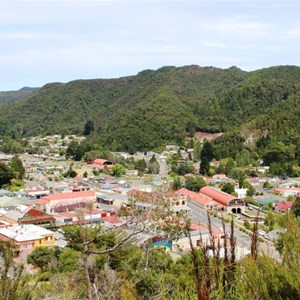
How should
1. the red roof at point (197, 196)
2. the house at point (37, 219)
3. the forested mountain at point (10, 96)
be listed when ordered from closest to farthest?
1. the house at point (37, 219)
2. the red roof at point (197, 196)
3. the forested mountain at point (10, 96)

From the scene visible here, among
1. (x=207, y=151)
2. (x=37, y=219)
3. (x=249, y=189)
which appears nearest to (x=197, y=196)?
(x=249, y=189)

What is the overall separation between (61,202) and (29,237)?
7077mm

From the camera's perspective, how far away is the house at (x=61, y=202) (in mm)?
22750

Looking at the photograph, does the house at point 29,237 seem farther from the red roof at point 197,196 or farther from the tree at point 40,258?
the red roof at point 197,196

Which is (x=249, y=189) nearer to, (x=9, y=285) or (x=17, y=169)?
(x=17, y=169)

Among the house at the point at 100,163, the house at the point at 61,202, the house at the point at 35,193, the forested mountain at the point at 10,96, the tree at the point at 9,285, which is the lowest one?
the house at the point at 100,163

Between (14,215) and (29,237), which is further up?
(29,237)

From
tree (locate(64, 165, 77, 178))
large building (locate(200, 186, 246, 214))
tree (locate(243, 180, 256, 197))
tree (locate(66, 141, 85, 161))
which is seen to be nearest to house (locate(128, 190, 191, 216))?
large building (locate(200, 186, 246, 214))

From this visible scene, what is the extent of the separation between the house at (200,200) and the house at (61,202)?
5.23 meters

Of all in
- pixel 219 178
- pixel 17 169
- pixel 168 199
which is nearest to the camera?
pixel 168 199

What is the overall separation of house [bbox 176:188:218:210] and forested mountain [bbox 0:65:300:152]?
16.4 metres

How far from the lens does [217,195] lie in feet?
85.8

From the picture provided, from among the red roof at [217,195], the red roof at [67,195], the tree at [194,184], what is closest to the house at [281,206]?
the red roof at [217,195]

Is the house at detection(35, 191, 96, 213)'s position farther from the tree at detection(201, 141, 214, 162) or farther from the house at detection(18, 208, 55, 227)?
the tree at detection(201, 141, 214, 162)
